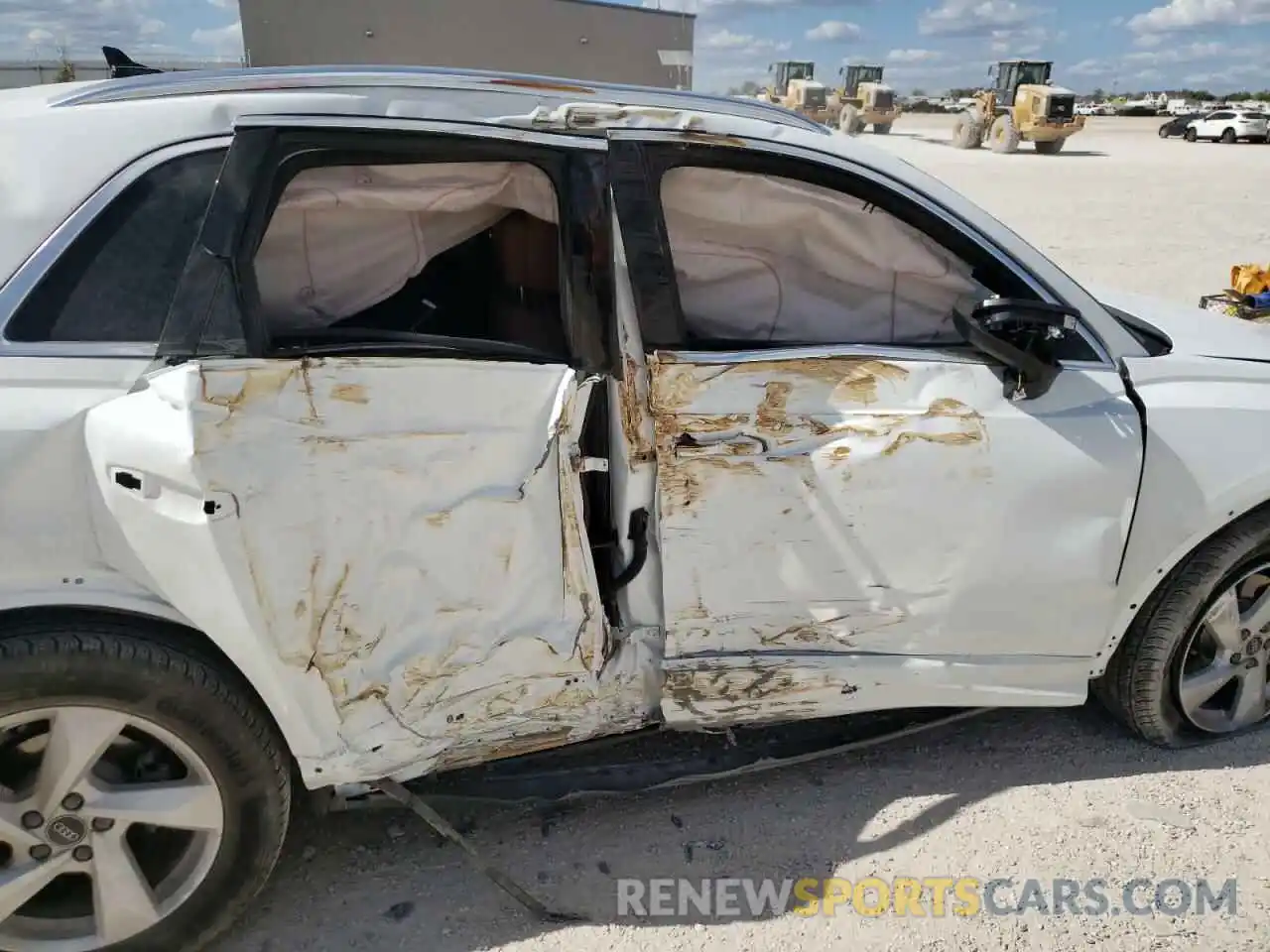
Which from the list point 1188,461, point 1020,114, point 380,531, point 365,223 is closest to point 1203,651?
point 1188,461

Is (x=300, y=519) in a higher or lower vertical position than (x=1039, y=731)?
higher

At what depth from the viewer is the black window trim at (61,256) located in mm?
1836

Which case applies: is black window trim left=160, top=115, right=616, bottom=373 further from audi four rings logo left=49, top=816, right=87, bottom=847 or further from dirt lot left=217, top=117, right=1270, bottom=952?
dirt lot left=217, top=117, right=1270, bottom=952

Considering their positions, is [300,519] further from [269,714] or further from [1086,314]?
[1086,314]

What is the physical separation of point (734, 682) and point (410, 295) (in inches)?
51.2

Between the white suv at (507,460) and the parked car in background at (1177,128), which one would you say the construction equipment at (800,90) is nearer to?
the parked car in background at (1177,128)

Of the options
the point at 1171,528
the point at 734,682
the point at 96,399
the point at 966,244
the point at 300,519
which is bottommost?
the point at 734,682

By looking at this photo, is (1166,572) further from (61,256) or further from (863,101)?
(863,101)

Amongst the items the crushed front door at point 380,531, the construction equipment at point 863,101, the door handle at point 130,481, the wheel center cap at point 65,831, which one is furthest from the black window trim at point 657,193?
the construction equipment at point 863,101

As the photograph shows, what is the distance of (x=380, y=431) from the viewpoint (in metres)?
1.98

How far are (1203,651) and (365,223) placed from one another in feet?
8.70

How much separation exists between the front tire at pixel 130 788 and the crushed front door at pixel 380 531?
139 mm

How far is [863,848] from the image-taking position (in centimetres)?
250

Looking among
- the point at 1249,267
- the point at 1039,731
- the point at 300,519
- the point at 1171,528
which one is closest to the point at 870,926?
the point at 1039,731
